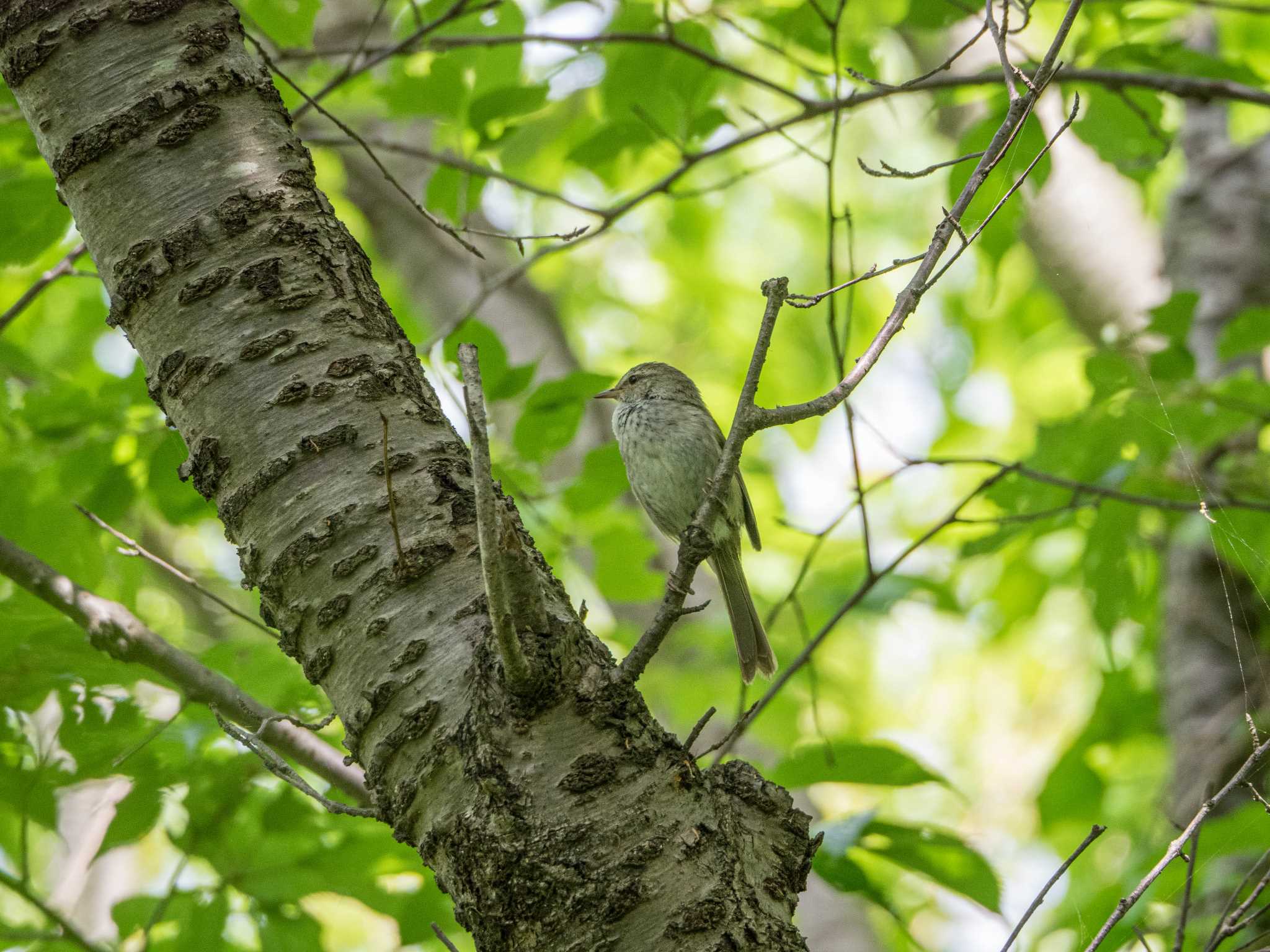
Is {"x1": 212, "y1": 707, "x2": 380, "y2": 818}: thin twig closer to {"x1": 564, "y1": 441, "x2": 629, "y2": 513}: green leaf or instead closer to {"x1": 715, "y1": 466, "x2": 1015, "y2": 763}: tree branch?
{"x1": 715, "y1": 466, "x2": 1015, "y2": 763}: tree branch

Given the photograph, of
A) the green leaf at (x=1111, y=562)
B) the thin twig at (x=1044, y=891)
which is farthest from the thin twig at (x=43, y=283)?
the green leaf at (x=1111, y=562)

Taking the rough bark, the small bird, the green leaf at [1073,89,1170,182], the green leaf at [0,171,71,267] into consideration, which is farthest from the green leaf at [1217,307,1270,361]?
the green leaf at [0,171,71,267]

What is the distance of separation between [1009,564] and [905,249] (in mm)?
5769

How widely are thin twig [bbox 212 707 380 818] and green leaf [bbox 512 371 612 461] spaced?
1.41 metres

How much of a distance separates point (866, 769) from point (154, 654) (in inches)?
65.6

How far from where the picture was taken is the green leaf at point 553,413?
3357mm

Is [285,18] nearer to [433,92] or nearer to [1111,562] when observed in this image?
[433,92]

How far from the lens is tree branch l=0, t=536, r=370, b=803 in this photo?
2.44 metres

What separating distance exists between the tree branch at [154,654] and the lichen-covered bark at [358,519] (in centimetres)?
65

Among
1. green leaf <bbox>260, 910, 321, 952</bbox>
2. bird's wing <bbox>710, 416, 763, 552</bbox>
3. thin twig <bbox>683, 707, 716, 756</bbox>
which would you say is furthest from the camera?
bird's wing <bbox>710, 416, 763, 552</bbox>

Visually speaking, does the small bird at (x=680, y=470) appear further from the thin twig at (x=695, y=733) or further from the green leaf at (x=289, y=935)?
the thin twig at (x=695, y=733)

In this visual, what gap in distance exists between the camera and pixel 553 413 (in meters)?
3.41

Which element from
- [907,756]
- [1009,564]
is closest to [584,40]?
[907,756]

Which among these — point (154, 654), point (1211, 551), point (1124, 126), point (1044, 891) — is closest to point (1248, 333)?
point (1124, 126)
